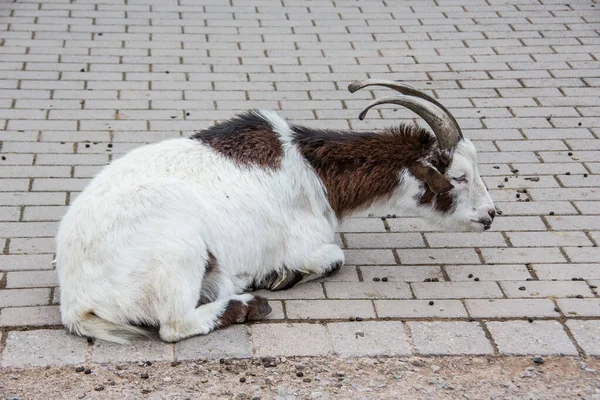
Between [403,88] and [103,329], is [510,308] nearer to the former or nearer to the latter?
[403,88]

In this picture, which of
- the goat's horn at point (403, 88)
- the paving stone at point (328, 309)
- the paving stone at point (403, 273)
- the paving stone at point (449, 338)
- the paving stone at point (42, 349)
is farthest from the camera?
the paving stone at point (403, 273)

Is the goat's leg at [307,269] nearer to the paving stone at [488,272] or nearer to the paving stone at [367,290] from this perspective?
the paving stone at [367,290]

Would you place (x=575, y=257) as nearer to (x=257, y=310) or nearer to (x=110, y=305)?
(x=257, y=310)

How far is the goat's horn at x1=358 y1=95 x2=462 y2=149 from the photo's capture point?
231 inches

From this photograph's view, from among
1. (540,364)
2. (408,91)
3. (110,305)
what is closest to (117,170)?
(110,305)

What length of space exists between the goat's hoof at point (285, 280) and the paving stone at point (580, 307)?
1.52m

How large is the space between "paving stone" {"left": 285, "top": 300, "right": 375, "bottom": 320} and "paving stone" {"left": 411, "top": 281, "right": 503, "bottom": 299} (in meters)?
0.37

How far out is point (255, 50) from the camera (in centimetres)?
973

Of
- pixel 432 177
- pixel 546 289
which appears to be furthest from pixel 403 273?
pixel 546 289

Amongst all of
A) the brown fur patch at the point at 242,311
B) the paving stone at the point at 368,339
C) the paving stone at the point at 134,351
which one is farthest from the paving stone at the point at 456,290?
the paving stone at the point at 134,351

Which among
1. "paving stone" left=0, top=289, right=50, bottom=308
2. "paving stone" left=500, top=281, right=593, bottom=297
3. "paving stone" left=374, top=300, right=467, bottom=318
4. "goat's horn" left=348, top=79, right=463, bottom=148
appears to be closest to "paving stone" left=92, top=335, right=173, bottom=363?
"paving stone" left=0, top=289, right=50, bottom=308

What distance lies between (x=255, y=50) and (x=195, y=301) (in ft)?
15.7

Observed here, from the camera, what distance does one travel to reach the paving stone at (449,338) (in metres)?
5.35

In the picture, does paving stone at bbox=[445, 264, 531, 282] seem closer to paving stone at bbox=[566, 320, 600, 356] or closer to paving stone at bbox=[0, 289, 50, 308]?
paving stone at bbox=[566, 320, 600, 356]
